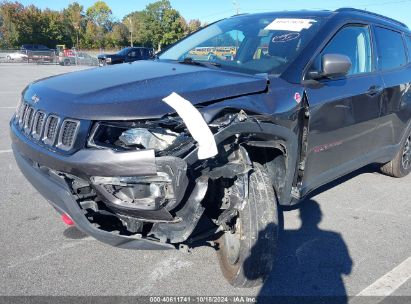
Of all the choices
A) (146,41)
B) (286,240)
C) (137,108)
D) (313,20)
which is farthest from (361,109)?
(146,41)

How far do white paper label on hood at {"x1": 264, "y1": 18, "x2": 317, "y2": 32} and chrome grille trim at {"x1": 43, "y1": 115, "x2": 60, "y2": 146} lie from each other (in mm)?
2183

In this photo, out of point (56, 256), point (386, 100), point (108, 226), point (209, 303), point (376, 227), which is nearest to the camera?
point (108, 226)

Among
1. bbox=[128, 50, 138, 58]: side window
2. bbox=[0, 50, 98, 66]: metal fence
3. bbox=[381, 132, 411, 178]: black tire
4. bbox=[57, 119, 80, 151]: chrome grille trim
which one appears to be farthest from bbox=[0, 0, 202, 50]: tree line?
bbox=[57, 119, 80, 151]: chrome grille trim

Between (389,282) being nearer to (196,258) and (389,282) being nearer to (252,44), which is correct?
(196,258)

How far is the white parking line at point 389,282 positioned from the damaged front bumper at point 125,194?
145cm

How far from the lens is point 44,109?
261 cm

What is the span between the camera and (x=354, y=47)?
3.89 meters

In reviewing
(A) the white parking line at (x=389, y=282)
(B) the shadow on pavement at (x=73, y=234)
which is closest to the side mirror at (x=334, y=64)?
(A) the white parking line at (x=389, y=282)

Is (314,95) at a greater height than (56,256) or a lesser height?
greater

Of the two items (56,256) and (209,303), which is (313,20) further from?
(56,256)

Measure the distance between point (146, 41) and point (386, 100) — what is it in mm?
81032

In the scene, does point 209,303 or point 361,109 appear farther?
point 361,109

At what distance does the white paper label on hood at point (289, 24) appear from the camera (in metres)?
3.56

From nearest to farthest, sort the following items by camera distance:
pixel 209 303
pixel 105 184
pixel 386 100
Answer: pixel 105 184 → pixel 209 303 → pixel 386 100
